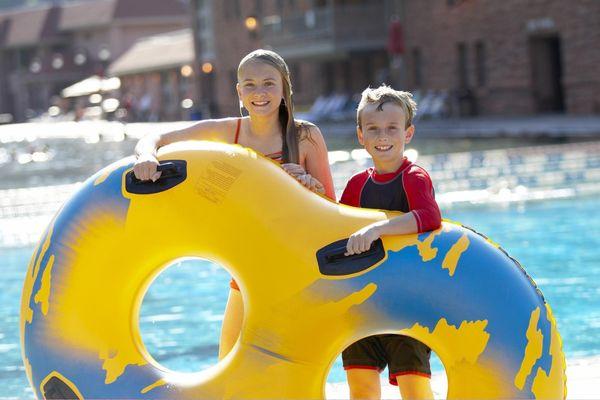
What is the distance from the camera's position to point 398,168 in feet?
12.9

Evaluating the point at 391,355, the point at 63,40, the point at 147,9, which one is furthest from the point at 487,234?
the point at 63,40

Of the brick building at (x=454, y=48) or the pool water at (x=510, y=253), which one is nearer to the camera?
the pool water at (x=510, y=253)

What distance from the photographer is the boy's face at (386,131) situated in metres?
3.88

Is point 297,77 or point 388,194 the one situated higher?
point 388,194

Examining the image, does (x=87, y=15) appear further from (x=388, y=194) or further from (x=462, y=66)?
(x=388, y=194)

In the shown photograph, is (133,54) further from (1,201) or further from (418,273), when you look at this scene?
(418,273)

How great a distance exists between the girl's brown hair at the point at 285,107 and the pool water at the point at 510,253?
2190mm

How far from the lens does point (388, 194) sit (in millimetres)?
3912

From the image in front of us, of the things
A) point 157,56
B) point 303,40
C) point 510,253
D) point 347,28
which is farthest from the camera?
point 157,56

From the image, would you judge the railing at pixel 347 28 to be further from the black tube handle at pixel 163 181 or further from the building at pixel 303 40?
the black tube handle at pixel 163 181

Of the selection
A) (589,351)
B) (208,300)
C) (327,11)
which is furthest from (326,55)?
(589,351)

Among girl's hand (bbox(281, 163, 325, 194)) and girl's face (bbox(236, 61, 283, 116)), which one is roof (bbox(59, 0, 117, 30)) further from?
girl's hand (bbox(281, 163, 325, 194))

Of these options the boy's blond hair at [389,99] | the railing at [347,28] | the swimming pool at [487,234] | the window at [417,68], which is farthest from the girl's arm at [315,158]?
the railing at [347,28]

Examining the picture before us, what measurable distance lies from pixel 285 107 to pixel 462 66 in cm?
2788
